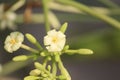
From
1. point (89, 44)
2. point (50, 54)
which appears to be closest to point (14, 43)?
point (50, 54)

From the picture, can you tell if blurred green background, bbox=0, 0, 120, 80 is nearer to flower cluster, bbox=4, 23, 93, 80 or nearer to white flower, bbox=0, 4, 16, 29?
white flower, bbox=0, 4, 16, 29

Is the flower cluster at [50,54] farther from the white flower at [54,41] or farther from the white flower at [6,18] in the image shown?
the white flower at [6,18]

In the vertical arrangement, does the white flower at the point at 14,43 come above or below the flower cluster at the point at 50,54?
above

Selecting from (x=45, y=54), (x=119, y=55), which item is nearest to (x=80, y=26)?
(x=119, y=55)

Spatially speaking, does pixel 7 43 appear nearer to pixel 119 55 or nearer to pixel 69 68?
pixel 119 55

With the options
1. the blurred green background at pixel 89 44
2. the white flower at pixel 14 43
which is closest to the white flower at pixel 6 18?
the blurred green background at pixel 89 44

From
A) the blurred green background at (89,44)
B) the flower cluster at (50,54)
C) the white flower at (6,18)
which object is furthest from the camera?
the blurred green background at (89,44)

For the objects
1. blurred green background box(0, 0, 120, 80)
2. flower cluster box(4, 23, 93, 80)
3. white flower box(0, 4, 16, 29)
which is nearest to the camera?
flower cluster box(4, 23, 93, 80)

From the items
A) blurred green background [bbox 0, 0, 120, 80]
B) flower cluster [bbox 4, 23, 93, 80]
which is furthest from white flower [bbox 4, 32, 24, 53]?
blurred green background [bbox 0, 0, 120, 80]
